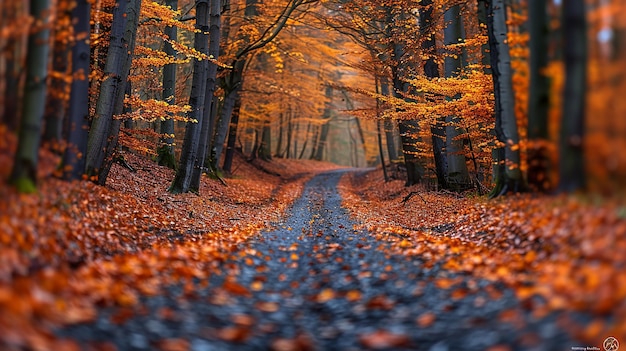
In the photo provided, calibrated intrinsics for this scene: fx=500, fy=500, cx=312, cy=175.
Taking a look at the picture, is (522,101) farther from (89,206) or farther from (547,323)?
(89,206)

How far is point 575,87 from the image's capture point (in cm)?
548

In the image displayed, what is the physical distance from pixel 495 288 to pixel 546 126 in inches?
114

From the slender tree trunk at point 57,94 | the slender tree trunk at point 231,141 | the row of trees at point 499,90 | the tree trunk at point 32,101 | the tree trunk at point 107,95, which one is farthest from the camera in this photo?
the slender tree trunk at point 231,141

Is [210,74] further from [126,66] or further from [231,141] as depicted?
[231,141]

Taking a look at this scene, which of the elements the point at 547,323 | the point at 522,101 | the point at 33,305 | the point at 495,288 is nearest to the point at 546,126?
the point at 522,101

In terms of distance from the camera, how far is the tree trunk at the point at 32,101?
6.22 metres

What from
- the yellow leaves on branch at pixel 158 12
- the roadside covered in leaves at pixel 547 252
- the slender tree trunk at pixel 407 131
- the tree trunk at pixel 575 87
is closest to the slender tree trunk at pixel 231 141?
the slender tree trunk at pixel 407 131

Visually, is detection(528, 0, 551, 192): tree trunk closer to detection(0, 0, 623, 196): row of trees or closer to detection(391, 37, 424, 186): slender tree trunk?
detection(0, 0, 623, 196): row of trees

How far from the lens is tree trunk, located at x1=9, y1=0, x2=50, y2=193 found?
6.22m

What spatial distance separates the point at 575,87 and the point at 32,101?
6.44 metres

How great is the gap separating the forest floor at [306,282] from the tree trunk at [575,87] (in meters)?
0.46

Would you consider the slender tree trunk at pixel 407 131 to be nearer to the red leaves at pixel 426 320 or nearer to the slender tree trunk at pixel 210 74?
the slender tree trunk at pixel 210 74

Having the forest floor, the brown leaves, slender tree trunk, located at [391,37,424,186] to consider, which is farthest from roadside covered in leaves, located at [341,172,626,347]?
slender tree trunk, located at [391,37,424,186]

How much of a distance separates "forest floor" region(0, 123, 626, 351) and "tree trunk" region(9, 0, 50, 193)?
207 mm
